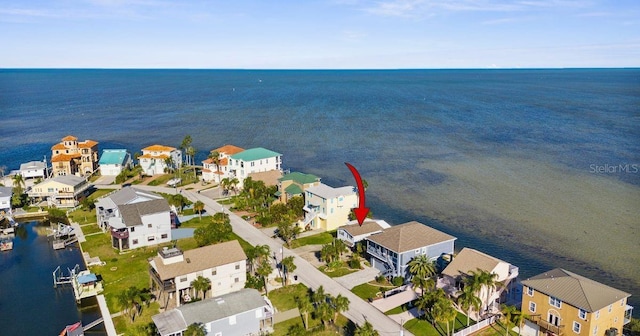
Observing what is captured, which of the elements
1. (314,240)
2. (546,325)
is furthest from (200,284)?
(546,325)

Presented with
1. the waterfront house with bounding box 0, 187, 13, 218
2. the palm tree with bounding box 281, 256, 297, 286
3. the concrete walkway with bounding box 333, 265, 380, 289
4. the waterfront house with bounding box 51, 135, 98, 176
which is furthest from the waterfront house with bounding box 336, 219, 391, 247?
the waterfront house with bounding box 51, 135, 98, 176

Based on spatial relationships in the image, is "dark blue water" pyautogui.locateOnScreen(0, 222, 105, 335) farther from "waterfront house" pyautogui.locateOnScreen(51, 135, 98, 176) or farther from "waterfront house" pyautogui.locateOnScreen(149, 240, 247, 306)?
"waterfront house" pyautogui.locateOnScreen(51, 135, 98, 176)

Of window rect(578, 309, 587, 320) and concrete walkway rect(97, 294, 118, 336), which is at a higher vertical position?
window rect(578, 309, 587, 320)

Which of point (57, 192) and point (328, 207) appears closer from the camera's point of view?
point (328, 207)

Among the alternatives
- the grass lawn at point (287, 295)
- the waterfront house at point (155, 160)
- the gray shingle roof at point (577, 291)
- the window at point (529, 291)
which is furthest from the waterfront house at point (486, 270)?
the waterfront house at point (155, 160)

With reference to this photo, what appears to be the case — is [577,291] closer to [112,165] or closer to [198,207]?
[198,207]

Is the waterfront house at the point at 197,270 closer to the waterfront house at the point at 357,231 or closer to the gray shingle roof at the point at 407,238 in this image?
the waterfront house at the point at 357,231

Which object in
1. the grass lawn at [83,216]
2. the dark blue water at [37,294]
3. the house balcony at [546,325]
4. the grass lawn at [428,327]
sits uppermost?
the house balcony at [546,325]
